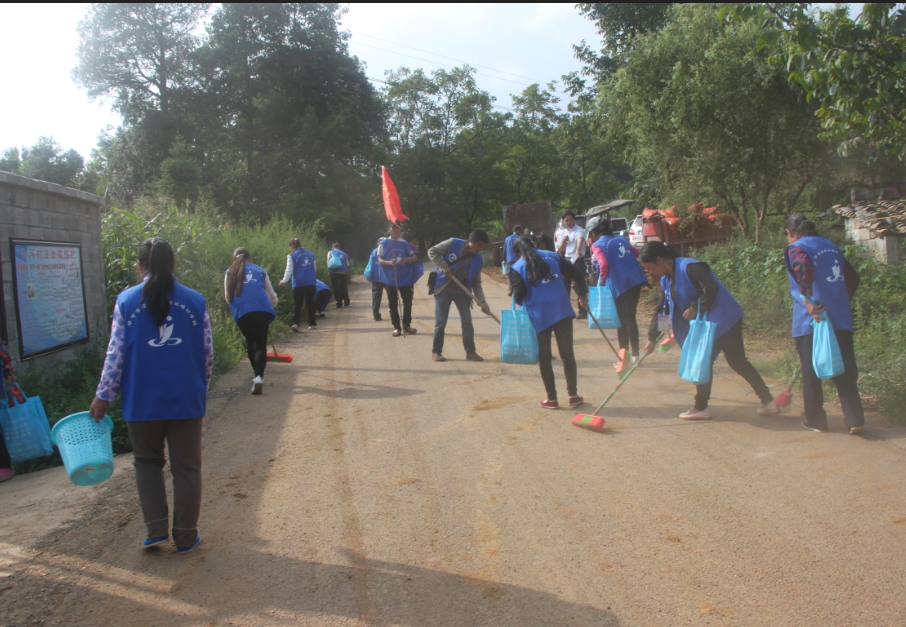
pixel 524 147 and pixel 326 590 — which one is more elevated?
pixel 524 147

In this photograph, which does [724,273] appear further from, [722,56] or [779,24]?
[779,24]

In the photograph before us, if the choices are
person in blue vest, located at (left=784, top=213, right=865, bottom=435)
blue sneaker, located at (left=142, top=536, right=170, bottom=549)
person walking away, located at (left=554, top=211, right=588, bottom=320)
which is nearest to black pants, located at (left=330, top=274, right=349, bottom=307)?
person walking away, located at (left=554, top=211, right=588, bottom=320)

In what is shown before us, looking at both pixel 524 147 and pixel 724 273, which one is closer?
pixel 724 273

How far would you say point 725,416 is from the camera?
229 inches

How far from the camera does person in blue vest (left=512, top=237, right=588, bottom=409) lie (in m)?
6.26

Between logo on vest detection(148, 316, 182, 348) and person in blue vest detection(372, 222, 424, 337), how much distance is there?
7.63 m

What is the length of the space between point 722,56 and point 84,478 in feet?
40.2

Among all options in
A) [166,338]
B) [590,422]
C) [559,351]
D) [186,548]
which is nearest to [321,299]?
[559,351]

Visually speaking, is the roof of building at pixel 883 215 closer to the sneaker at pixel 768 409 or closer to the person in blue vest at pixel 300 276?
the sneaker at pixel 768 409

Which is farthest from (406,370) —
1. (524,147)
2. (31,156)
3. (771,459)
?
(31,156)

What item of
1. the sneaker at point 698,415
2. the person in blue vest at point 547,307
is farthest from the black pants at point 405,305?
the sneaker at point 698,415

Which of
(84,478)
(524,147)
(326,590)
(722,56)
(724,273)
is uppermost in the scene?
(524,147)

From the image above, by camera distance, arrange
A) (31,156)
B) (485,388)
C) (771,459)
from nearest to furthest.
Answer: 1. (771,459)
2. (485,388)
3. (31,156)

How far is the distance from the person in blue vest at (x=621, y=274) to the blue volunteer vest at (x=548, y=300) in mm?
1701
